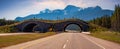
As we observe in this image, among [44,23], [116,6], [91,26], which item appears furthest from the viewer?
[44,23]

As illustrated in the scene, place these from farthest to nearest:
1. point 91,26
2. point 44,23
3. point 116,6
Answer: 1. point 44,23
2. point 91,26
3. point 116,6

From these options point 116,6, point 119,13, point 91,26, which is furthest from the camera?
point 91,26

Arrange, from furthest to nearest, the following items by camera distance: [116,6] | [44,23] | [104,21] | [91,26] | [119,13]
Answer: [104,21], [44,23], [91,26], [116,6], [119,13]

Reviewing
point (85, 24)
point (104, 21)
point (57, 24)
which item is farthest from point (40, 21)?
point (104, 21)

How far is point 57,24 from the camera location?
5037 inches

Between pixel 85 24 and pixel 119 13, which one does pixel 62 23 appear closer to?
pixel 85 24

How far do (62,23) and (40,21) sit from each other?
13334 millimetres

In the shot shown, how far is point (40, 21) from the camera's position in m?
130

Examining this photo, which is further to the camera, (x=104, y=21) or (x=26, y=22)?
(x=104, y=21)

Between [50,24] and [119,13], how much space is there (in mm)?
42548

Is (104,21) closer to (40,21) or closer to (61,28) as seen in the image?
(61,28)

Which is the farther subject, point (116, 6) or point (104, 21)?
point (104, 21)

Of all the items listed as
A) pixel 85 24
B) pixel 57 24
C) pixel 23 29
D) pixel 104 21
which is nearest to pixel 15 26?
pixel 23 29

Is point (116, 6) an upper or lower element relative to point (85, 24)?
upper
